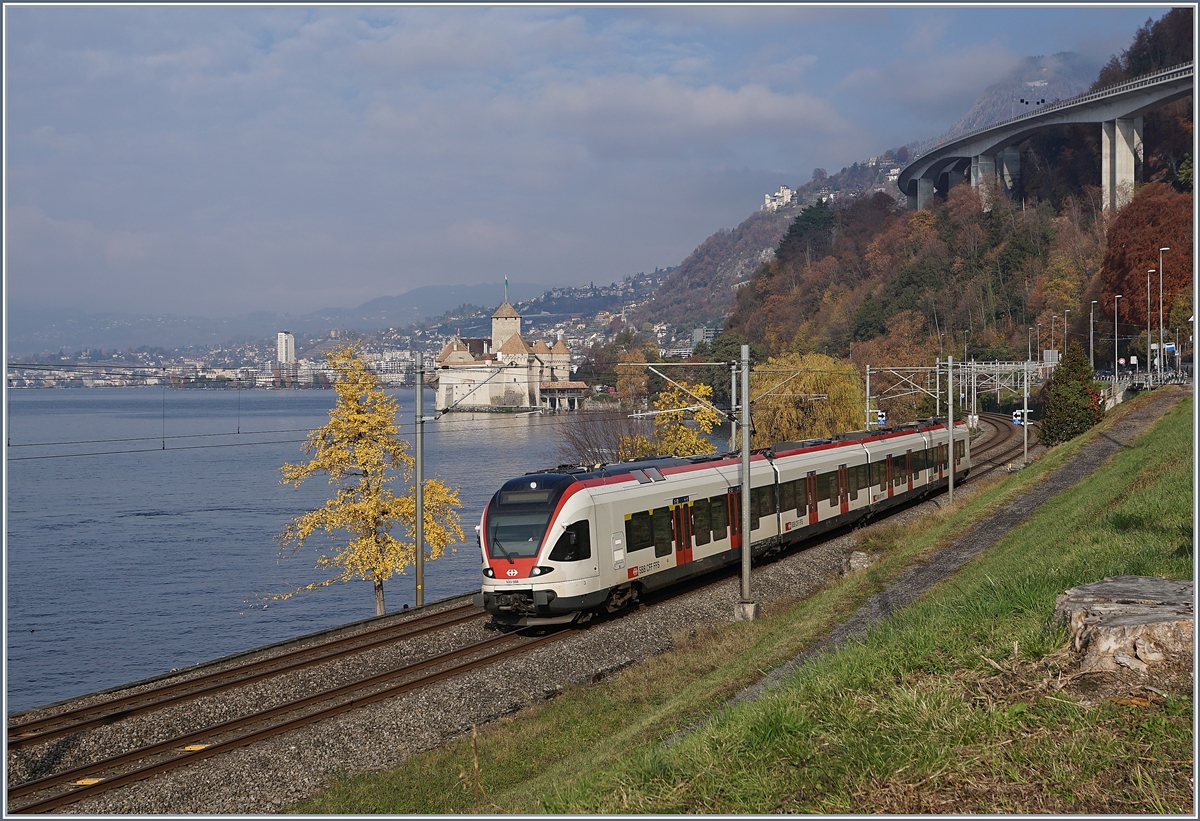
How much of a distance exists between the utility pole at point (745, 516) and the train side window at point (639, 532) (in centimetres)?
191

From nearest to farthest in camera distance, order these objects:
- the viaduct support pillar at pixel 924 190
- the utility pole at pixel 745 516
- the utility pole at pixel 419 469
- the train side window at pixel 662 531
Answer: the utility pole at pixel 745 516, the train side window at pixel 662 531, the utility pole at pixel 419 469, the viaduct support pillar at pixel 924 190

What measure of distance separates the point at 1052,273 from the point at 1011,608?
87366 millimetres

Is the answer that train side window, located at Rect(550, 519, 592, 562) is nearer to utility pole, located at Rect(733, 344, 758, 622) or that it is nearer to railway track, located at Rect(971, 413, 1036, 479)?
utility pole, located at Rect(733, 344, 758, 622)

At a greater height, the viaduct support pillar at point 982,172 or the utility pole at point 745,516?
the viaduct support pillar at point 982,172

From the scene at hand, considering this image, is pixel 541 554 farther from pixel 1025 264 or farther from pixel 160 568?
pixel 1025 264

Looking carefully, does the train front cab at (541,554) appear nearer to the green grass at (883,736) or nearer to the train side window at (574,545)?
the train side window at (574,545)

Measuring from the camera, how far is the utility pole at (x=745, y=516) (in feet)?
62.1

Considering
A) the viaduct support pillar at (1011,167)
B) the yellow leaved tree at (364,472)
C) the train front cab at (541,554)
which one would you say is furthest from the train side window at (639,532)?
the viaduct support pillar at (1011,167)

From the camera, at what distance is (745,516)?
20.1 metres

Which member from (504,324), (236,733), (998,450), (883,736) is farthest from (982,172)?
(883,736)

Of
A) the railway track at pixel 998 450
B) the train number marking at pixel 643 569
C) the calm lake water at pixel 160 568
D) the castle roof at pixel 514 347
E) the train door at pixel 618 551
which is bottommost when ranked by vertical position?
the calm lake water at pixel 160 568

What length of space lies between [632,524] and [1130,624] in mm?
12010

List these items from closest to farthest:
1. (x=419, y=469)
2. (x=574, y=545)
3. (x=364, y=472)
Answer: (x=574, y=545), (x=419, y=469), (x=364, y=472)

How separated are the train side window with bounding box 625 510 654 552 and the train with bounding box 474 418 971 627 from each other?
0.02 meters
